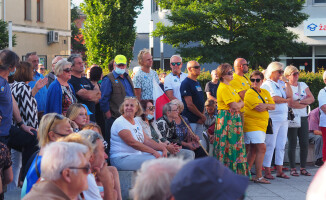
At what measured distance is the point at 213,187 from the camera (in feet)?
8.13

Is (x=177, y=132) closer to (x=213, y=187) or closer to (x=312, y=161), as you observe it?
(x=312, y=161)

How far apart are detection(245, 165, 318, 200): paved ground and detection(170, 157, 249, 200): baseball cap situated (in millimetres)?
6416

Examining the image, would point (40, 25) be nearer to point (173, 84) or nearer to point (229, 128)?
point (173, 84)

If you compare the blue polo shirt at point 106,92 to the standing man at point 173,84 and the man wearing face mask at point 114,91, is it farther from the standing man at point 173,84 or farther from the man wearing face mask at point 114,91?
the standing man at point 173,84

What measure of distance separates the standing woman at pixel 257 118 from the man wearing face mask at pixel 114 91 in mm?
2120

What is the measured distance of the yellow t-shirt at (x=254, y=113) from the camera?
1016 centimetres

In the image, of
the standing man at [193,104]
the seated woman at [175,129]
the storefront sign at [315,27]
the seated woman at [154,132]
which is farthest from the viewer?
the storefront sign at [315,27]

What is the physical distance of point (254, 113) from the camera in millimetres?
10211

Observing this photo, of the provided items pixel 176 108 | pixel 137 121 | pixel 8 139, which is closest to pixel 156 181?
pixel 8 139

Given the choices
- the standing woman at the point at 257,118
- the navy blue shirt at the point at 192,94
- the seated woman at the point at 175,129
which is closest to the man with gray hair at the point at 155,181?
the seated woman at the point at 175,129

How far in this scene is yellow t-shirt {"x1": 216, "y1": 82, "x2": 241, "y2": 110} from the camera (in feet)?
32.3

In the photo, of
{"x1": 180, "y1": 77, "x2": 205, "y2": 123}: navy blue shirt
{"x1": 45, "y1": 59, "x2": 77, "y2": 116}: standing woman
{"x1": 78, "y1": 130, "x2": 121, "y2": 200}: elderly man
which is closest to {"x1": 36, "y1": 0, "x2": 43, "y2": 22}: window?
{"x1": 180, "y1": 77, "x2": 205, "y2": 123}: navy blue shirt

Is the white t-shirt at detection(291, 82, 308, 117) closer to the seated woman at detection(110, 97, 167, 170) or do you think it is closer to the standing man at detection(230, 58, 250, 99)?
the standing man at detection(230, 58, 250, 99)

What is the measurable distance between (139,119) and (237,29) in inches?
799
